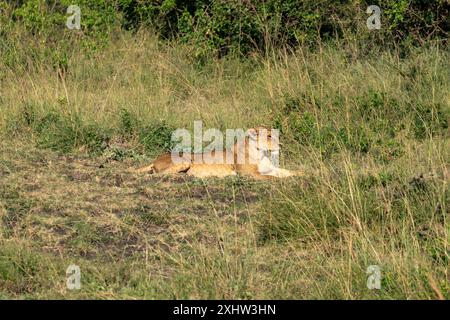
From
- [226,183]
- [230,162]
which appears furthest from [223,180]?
[230,162]

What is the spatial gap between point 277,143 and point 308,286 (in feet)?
10.9

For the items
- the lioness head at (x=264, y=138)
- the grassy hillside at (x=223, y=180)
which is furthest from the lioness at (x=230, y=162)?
the grassy hillside at (x=223, y=180)

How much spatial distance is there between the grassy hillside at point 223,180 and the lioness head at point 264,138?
4.3 inches

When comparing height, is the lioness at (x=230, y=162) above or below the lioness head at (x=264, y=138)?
below

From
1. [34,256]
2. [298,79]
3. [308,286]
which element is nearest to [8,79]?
[298,79]

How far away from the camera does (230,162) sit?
7934mm

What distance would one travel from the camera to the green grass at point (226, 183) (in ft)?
16.6

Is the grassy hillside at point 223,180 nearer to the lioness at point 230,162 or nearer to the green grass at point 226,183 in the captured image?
the green grass at point 226,183

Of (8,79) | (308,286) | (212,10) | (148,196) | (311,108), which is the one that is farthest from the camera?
(212,10)

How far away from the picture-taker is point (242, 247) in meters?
5.59

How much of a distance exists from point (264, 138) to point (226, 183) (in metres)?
0.97

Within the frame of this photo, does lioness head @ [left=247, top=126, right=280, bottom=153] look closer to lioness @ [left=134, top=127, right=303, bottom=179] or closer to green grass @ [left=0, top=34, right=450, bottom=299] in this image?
lioness @ [left=134, top=127, right=303, bottom=179]

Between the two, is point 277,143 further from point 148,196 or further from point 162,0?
point 162,0

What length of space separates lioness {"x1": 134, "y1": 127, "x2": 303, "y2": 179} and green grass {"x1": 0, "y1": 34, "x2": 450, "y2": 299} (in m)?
0.19
